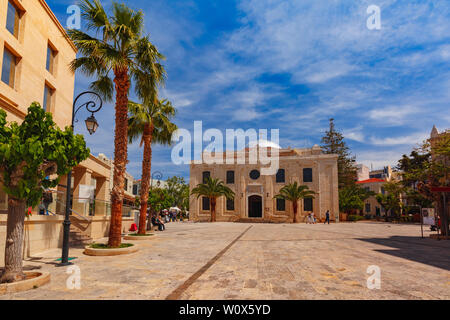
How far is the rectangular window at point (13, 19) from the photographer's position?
12148 mm

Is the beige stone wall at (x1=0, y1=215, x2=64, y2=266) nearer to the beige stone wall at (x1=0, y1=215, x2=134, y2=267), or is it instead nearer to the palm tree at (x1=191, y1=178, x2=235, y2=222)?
the beige stone wall at (x1=0, y1=215, x2=134, y2=267)

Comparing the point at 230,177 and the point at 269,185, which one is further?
the point at 230,177

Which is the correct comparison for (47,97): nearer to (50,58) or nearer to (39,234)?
(50,58)

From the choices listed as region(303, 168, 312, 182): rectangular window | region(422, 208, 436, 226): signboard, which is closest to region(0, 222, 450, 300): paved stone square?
region(422, 208, 436, 226): signboard

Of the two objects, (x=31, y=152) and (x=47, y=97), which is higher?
(x=47, y=97)

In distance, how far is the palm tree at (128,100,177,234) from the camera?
15653 millimetres

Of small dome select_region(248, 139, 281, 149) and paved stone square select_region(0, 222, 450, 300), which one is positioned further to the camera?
small dome select_region(248, 139, 281, 149)

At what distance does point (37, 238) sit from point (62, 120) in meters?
8.95

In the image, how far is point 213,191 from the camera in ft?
133

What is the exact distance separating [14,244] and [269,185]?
3812 cm

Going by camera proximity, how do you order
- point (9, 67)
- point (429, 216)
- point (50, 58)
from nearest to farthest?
point (9, 67), point (50, 58), point (429, 216)

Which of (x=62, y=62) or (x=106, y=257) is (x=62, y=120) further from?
(x=106, y=257)

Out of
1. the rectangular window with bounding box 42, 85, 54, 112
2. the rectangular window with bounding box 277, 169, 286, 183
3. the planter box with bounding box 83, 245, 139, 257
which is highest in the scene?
the rectangular window with bounding box 42, 85, 54, 112

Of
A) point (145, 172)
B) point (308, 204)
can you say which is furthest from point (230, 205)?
point (145, 172)
